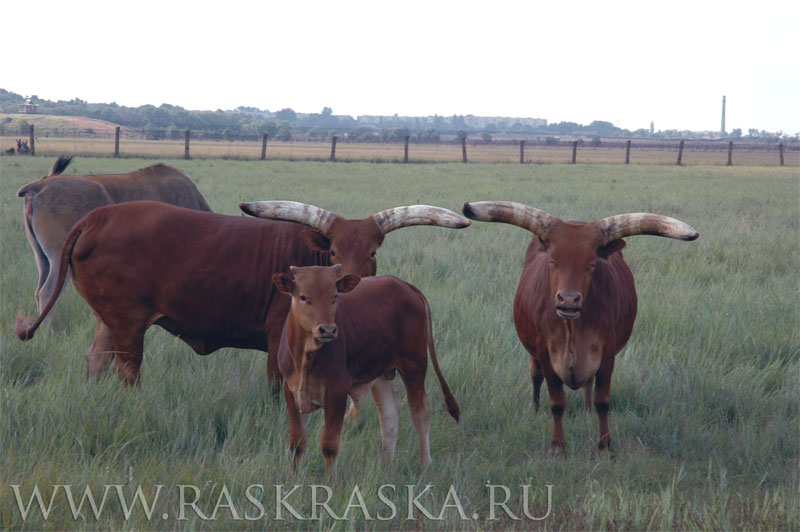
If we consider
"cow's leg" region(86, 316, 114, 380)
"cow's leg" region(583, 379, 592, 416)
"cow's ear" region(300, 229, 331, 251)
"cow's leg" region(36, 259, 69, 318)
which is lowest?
"cow's leg" region(583, 379, 592, 416)

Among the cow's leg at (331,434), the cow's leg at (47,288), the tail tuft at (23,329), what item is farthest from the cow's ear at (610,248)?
the cow's leg at (47,288)

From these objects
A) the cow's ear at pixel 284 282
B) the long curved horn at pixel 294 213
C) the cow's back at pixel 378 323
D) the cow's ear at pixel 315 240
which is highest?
the long curved horn at pixel 294 213

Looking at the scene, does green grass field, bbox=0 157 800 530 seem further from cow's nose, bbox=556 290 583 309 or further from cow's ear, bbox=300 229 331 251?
cow's ear, bbox=300 229 331 251

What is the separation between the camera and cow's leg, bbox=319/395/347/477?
11.6 feet

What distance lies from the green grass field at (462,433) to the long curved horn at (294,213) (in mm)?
1085

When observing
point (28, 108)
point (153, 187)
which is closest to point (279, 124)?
point (28, 108)

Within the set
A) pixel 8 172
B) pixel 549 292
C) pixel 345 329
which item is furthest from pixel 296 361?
pixel 8 172

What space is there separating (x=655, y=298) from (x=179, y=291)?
4.41 meters

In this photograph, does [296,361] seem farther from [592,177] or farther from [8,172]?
[592,177]

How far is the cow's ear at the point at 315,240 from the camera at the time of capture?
181 inches

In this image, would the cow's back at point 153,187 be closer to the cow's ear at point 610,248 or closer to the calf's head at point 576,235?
the calf's head at point 576,235

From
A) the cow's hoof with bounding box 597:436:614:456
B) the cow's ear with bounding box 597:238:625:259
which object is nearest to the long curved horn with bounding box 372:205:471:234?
the cow's ear with bounding box 597:238:625:259

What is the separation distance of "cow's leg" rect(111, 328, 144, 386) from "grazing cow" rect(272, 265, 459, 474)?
3.92 ft

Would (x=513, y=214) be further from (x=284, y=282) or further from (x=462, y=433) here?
(x=284, y=282)
